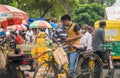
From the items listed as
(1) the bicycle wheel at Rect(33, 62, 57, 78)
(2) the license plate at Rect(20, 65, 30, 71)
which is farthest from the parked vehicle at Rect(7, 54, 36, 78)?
(1) the bicycle wheel at Rect(33, 62, 57, 78)

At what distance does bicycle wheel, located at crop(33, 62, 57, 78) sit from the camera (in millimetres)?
9443

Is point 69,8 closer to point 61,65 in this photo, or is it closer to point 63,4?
point 63,4

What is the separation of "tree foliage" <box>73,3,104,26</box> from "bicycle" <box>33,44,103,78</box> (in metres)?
28.9

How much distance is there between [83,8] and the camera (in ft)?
133

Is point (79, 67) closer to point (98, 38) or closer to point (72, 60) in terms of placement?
point (72, 60)

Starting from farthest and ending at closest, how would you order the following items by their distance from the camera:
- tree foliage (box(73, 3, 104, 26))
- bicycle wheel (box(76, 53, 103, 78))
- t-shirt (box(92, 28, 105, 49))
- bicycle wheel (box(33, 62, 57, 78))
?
tree foliage (box(73, 3, 104, 26)) < t-shirt (box(92, 28, 105, 49)) < bicycle wheel (box(76, 53, 103, 78)) < bicycle wheel (box(33, 62, 57, 78))

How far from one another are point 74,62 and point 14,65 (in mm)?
1548

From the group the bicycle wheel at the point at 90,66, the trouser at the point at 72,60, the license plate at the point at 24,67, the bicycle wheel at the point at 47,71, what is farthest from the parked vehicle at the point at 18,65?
the bicycle wheel at the point at 90,66

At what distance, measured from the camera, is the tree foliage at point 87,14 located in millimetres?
39500

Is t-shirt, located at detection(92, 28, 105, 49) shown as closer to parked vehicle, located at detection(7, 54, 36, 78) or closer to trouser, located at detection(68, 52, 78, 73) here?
trouser, located at detection(68, 52, 78, 73)

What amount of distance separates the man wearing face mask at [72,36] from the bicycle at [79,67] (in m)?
0.13

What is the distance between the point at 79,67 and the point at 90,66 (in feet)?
1.51

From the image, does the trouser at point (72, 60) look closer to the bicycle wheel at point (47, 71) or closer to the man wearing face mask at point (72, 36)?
the man wearing face mask at point (72, 36)

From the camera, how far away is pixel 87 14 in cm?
3981
